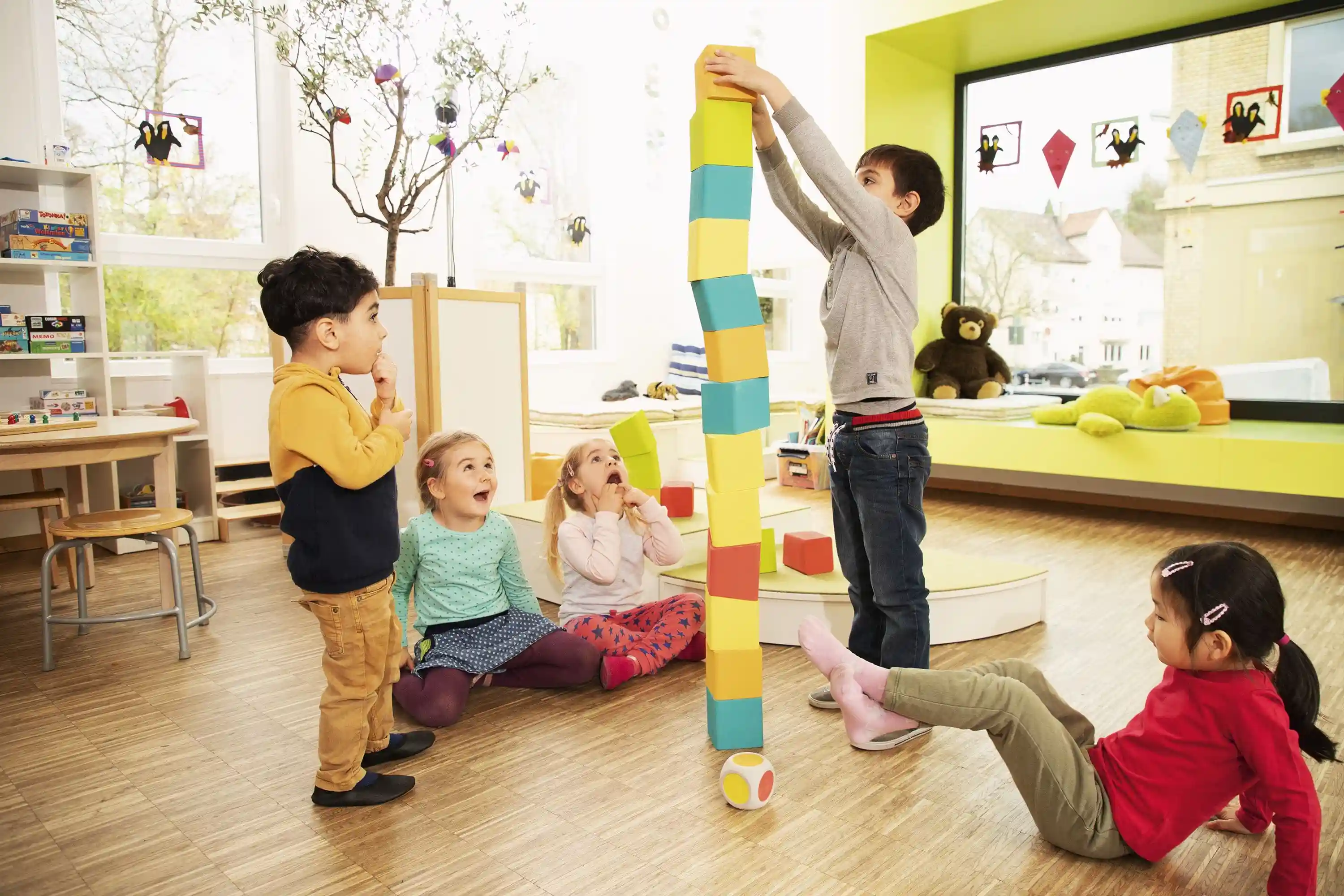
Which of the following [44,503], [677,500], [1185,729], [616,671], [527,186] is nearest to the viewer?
[1185,729]

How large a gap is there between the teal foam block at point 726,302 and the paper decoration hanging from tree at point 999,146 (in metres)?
4.28

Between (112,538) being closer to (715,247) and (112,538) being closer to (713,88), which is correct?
(715,247)

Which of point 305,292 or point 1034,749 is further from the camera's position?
point 305,292

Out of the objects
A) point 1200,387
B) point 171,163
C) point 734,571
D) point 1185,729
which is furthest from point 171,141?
point 1200,387

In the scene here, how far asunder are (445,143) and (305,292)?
2378 mm

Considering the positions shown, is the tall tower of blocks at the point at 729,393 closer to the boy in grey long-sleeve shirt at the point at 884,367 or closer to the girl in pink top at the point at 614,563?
the boy in grey long-sleeve shirt at the point at 884,367

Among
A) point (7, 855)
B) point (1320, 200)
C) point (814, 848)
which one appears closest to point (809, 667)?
point (814, 848)

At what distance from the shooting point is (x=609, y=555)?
2383mm

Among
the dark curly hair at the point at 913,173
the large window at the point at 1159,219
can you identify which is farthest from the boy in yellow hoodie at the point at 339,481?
the large window at the point at 1159,219

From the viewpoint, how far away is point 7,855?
5.17 ft

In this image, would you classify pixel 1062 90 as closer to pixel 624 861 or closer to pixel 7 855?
pixel 624 861

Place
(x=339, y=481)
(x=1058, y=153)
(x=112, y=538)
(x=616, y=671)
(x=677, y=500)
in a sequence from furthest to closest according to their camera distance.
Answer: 1. (x=1058, y=153)
2. (x=677, y=500)
3. (x=112, y=538)
4. (x=616, y=671)
5. (x=339, y=481)

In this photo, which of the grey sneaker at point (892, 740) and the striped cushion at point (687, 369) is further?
the striped cushion at point (687, 369)

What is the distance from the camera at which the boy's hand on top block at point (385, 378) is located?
174cm
